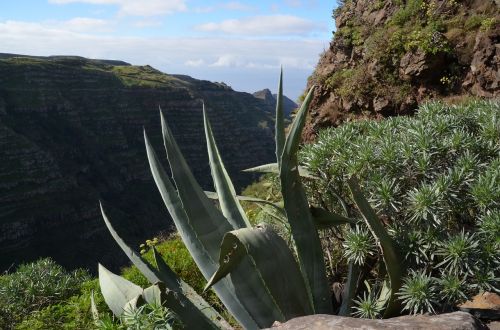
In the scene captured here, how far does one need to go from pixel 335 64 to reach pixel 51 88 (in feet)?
207

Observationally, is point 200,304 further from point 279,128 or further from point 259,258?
point 279,128

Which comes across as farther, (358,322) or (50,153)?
(50,153)

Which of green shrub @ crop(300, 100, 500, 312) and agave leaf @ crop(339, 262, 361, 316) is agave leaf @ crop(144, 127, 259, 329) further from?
green shrub @ crop(300, 100, 500, 312)

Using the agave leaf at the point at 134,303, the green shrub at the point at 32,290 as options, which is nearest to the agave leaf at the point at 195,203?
the agave leaf at the point at 134,303

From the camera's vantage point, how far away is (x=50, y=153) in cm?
5953

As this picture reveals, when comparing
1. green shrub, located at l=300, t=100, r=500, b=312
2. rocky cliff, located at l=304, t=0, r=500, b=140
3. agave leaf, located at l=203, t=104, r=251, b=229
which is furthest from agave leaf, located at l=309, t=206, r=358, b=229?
rocky cliff, located at l=304, t=0, r=500, b=140

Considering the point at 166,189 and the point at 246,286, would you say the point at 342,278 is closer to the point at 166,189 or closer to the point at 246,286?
the point at 246,286

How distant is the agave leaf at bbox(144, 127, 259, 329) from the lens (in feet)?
9.01

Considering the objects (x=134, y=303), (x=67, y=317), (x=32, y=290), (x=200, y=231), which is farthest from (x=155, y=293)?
(x=32, y=290)

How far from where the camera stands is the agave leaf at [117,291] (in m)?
2.59

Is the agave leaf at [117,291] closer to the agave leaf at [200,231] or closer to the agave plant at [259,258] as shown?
the agave plant at [259,258]

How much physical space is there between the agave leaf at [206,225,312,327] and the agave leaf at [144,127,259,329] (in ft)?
0.47

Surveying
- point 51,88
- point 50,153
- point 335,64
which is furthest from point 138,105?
point 335,64

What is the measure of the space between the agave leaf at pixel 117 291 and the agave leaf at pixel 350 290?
3.93 ft
